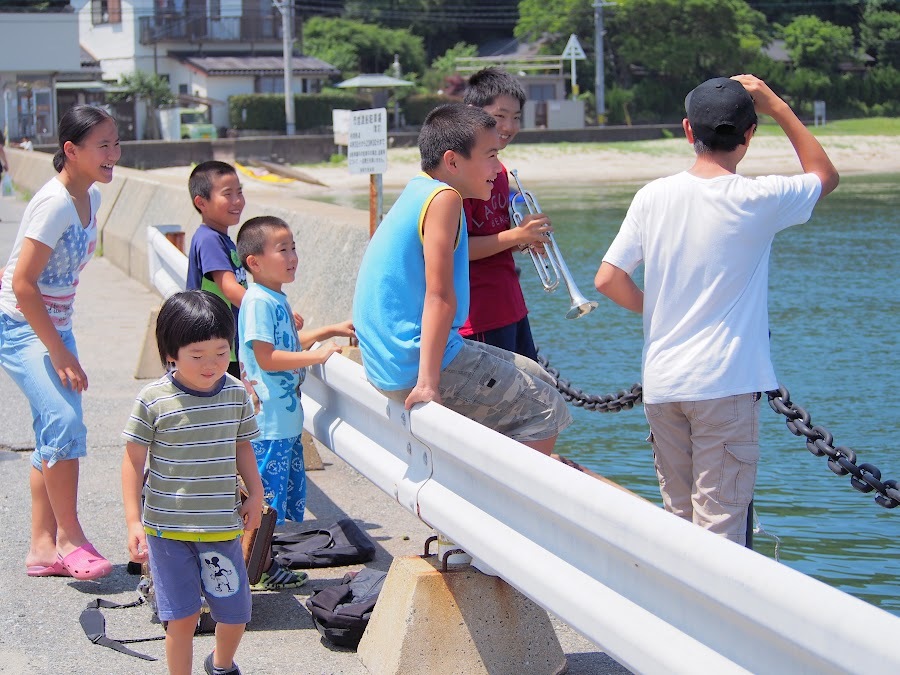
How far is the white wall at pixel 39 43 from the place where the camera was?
2047 inches

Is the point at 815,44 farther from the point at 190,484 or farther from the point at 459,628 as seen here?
the point at 190,484

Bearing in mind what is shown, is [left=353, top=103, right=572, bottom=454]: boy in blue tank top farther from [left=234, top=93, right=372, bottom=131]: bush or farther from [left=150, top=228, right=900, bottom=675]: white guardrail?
[left=234, top=93, right=372, bottom=131]: bush

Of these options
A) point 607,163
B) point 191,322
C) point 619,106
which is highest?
point 619,106

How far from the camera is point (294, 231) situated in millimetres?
8398

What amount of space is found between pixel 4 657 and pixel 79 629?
1.01ft

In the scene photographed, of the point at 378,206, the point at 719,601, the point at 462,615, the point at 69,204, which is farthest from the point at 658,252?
the point at 378,206

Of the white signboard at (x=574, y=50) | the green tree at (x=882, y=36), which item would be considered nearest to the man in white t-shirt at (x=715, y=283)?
the white signboard at (x=574, y=50)

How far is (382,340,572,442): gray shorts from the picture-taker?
3.93 m

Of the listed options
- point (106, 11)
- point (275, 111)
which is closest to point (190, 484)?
point (275, 111)

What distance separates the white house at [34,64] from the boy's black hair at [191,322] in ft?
164

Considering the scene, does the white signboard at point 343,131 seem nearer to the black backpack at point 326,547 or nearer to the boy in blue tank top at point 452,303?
the black backpack at point 326,547

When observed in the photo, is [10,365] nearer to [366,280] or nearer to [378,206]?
[366,280]

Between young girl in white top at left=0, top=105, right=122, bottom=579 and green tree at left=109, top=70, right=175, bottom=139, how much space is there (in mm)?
57533

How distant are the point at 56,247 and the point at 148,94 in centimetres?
5804
